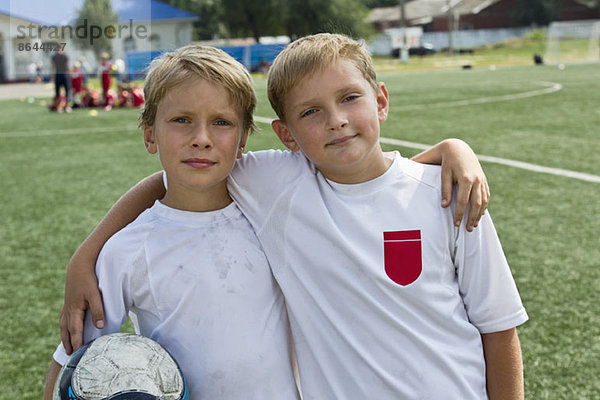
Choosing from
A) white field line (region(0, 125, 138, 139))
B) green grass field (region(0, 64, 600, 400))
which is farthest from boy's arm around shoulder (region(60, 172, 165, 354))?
white field line (region(0, 125, 138, 139))

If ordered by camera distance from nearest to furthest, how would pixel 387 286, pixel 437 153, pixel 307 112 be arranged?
pixel 387 286 → pixel 307 112 → pixel 437 153

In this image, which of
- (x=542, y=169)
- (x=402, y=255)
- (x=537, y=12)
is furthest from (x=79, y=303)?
(x=537, y=12)

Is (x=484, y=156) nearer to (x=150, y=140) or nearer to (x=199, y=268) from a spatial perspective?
(x=150, y=140)

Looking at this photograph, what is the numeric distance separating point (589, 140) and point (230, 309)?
25.1ft

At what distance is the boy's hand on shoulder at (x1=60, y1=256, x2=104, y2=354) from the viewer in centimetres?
188

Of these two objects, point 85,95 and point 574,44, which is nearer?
point 85,95

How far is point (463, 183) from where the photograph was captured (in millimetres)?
1891

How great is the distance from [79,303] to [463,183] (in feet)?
3.73

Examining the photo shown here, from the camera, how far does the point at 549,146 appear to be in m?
8.13

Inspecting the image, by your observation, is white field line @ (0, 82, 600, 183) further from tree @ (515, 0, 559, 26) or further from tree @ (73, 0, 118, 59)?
tree @ (515, 0, 559, 26)

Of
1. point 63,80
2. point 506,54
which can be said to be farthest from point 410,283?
point 506,54

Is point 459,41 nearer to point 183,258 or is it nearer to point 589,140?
point 589,140

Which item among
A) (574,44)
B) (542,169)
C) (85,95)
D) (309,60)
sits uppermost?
(574,44)

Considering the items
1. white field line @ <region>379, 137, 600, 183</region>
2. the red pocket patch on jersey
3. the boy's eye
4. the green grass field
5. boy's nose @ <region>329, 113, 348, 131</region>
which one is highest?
the boy's eye
